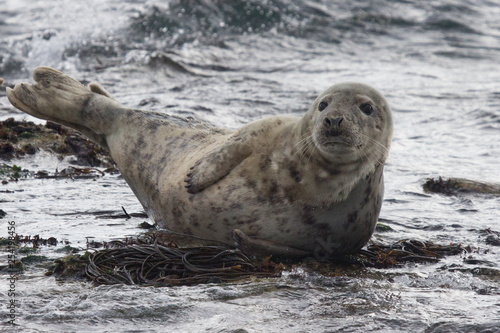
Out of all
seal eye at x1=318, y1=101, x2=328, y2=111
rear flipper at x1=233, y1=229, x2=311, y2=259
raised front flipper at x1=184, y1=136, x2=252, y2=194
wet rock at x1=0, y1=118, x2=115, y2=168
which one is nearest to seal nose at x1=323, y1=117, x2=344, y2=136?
seal eye at x1=318, y1=101, x2=328, y2=111

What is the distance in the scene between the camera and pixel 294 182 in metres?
4.63

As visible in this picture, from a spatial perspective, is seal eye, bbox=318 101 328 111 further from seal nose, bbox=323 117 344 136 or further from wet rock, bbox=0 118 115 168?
wet rock, bbox=0 118 115 168

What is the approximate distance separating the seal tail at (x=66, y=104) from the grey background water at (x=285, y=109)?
1.99ft

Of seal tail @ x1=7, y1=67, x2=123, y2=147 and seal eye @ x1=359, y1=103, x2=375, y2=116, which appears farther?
seal tail @ x1=7, y1=67, x2=123, y2=147

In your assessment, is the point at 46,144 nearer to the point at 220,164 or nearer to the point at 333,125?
the point at 220,164

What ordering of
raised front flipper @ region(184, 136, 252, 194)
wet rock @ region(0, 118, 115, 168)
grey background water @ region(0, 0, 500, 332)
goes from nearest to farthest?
1. grey background water @ region(0, 0, 500, 332)
2. raised front flipper @ region(184, 136, 252, 194)
3. wet rock @ region(0, 118, 115, 168)

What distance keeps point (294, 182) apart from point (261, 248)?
18.5 inches

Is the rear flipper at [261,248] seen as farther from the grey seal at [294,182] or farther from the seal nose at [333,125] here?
the seal nose at [333,125]

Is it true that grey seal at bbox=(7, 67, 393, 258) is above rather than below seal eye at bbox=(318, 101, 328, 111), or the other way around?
below

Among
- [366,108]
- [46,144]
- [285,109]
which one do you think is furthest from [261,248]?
[285,109]

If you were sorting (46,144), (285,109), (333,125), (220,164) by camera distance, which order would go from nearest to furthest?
(333,125) → (220,164) → (46,144) → (285,109)

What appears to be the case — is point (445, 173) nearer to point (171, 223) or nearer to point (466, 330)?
point (171, 223)

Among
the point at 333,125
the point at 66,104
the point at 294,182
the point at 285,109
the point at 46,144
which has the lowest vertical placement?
the point at 285,109

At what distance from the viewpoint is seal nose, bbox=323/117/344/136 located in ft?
14.1
